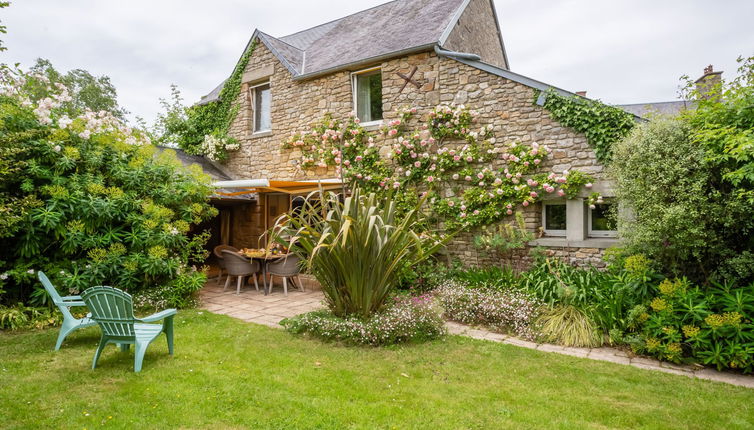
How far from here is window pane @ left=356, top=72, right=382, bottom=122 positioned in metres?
9.49

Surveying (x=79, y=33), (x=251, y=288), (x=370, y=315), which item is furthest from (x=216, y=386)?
(x=79, y=33)

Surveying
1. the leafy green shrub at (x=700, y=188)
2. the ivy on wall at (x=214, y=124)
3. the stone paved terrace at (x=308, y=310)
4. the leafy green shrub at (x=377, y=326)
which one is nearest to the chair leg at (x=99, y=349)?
the leafy green shrub at (x=377, y=326)

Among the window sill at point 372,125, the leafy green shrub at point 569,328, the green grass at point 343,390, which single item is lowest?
the green grass at point 343,390

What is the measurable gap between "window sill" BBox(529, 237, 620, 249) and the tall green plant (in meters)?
3.01

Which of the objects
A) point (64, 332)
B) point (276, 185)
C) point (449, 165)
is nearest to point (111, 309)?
point (64, 332)

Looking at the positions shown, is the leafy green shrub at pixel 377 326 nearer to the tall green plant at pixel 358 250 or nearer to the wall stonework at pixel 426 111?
the tall green plant at pixel 358 250

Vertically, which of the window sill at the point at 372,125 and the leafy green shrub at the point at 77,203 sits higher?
the window sill at the point at 372,125

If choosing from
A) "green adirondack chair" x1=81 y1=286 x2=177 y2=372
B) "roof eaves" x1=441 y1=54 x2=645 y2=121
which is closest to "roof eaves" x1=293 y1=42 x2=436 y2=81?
"roof eaves" x1=441 y1=54 x2=645 y2=121

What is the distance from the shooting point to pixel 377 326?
473cm

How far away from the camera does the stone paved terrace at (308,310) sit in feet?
13.3

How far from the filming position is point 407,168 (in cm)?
A: 845

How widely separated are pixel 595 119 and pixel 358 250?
15.2 ft

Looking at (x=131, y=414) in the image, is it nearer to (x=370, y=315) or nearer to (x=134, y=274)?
(x=370, y=315)

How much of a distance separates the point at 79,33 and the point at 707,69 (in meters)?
25.8
